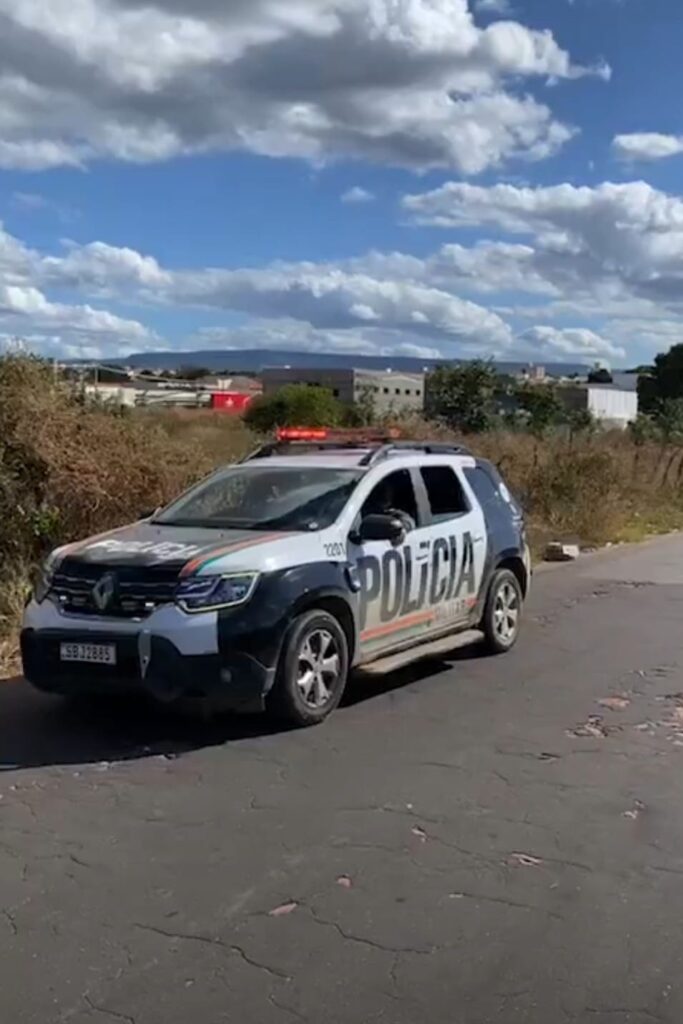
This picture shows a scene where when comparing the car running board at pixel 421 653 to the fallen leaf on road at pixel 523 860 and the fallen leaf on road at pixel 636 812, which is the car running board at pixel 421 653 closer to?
the fallen leaf on road at pixel 636 812

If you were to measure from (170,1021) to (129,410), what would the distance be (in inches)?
378

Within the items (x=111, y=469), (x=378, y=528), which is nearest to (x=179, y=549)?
(x=378, y=528)

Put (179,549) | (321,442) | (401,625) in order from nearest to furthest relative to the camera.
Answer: (179,549) → (401,625) → (321,442)

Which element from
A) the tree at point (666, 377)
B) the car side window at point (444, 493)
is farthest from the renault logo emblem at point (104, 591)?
the tree at point (666, 377)

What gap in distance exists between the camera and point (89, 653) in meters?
7.22

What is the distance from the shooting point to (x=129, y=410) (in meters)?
12.9

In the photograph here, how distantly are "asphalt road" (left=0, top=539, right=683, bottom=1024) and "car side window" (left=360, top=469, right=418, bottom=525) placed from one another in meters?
1.31

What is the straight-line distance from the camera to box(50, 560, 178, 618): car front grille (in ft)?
23.6

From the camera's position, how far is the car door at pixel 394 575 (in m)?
8.19

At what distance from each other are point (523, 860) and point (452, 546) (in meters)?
4.19

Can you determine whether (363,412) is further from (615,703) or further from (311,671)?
(311,671)

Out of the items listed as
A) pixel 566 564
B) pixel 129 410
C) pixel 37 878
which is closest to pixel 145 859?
pixel 37 878

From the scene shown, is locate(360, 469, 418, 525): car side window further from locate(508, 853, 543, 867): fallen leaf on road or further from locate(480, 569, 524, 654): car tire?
locate(508, 853, 543, 867): fallen leaf on road

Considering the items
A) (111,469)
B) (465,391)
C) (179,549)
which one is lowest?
(179,549)
